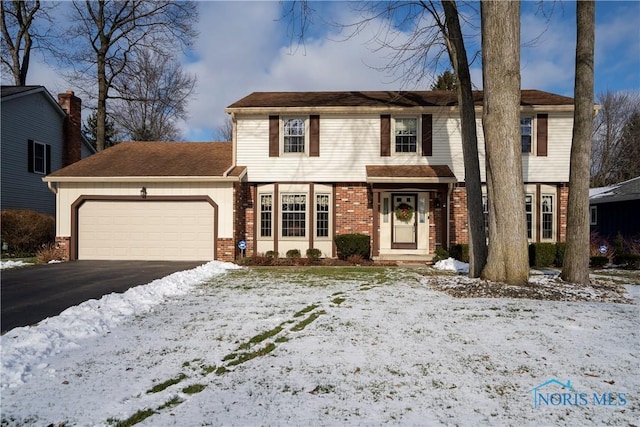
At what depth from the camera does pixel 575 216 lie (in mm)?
8523

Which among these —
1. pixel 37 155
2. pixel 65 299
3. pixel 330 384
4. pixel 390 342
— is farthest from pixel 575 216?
pixel 37 155

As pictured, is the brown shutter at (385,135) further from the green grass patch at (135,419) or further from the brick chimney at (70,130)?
the brick chimney at (70,130)

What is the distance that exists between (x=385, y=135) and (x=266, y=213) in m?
5.15

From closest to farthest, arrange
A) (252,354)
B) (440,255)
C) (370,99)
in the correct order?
(252,354)
(440,255)
(370,99)

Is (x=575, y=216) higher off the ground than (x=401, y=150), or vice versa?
(x=401, y=150)

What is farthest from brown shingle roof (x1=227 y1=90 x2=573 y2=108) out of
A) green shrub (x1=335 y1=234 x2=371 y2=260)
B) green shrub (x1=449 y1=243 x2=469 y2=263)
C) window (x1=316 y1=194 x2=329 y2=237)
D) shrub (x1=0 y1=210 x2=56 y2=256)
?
shrub (x1=0 y1=210 x2=56 y2=256)

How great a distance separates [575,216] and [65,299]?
34.5ft

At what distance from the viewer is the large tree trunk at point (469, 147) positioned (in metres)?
9.37

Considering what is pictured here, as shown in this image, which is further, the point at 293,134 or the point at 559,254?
the point at 293,134

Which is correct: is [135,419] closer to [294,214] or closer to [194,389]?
[194,389]

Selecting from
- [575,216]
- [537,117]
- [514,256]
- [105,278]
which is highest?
[537,117]

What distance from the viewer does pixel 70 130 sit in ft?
64.6

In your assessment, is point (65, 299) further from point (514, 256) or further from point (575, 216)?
point (575, 216)

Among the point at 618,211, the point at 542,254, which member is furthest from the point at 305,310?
the point at 618,211
